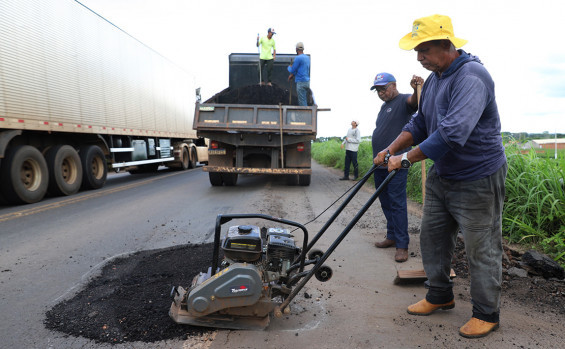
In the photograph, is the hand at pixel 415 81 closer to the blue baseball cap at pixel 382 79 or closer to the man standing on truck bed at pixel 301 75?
the blue baseball cap at pixel 382 79

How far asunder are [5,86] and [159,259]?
5.68 metres

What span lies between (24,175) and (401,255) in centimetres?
792

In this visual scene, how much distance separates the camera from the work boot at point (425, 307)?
2.68m

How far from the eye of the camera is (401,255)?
150 inches

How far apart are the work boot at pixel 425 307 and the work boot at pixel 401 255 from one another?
1.07 meters

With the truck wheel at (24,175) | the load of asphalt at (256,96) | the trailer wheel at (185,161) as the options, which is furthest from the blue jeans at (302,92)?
the trailer wheel at (185,161)

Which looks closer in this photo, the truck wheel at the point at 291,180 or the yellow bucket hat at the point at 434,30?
the yellow bucket hat at the point at 434,30

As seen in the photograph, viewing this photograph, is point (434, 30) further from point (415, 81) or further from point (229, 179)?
point (229, 179)

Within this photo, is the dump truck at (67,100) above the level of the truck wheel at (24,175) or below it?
above

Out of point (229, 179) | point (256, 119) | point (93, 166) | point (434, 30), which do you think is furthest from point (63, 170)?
point (434, 30)

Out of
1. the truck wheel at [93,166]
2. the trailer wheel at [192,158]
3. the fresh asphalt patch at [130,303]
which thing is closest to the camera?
the fresh asphalt patch at [130,303]

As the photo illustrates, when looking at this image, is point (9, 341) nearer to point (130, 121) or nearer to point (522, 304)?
point (522, 304)

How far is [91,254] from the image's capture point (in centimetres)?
409

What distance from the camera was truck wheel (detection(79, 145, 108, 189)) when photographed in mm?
9234
